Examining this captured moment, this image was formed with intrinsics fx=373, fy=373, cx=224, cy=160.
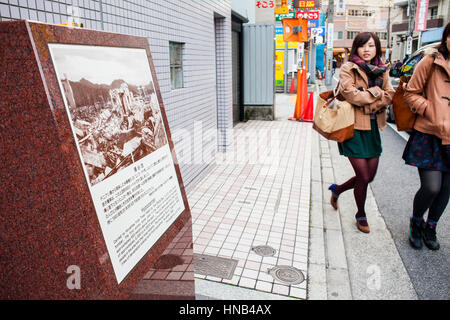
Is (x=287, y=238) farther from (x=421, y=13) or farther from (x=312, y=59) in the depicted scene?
(x=421, y=13)

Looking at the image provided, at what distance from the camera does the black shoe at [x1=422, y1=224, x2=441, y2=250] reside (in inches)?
144

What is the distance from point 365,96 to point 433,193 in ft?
3.55

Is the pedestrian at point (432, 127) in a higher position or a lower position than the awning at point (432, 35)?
lower

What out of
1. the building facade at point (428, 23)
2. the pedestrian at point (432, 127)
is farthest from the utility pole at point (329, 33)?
the pedestrian at point (432, 127)

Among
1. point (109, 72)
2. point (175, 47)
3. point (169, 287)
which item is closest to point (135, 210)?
point (169, 287)

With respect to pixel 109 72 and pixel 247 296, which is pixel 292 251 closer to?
pixel 247 296

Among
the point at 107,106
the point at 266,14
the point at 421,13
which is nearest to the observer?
the point at 107,106

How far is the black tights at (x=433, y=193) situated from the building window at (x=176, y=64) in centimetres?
315

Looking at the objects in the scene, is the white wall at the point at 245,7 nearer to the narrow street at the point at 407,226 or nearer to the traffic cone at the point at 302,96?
Result: the traffic cone at the point at 302,96

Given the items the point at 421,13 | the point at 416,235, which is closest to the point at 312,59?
the point at 421,13

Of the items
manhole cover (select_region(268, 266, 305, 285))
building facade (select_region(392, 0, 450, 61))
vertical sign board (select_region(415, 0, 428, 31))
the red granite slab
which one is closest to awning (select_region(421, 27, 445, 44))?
building facade (select_region(392, 0, 450, 61))

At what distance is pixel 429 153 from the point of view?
11.0 ft

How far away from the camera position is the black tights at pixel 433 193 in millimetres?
3389

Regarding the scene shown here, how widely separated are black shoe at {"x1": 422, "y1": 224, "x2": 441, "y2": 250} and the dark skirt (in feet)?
2.21
